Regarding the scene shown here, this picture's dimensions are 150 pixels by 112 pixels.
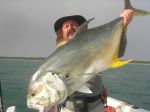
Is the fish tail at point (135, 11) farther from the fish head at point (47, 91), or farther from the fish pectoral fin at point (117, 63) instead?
the fish head at point (47, 91)

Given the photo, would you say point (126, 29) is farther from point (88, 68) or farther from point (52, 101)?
point (52, 101)

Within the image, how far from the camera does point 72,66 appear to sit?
457 centimetres

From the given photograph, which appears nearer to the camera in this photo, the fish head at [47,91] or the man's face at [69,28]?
the fish head at [47,91]

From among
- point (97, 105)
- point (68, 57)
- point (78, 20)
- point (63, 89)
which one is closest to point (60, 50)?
point (68, 57)

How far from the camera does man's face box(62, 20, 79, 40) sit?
6000 millimetres

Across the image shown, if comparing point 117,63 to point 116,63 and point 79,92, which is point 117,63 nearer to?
point 116,63

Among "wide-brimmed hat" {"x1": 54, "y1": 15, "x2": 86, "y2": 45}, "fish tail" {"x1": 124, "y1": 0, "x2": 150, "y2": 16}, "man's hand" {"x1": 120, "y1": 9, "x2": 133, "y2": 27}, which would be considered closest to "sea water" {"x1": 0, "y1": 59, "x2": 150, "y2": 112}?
"wide-brimmed hat" {"x1": 54, "y1": 15, "x2": 86, "y2": 45}

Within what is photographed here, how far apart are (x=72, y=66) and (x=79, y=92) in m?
1.67

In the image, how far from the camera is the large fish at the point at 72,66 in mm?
4516

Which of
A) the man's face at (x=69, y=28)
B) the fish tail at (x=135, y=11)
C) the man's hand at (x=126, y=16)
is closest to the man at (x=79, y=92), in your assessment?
the man's face at (x=69, y=28)

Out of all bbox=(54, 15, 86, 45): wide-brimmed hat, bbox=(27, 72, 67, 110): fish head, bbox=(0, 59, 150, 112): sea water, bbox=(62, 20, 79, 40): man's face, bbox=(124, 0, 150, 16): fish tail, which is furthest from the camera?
bbox=(0, 59, 150, 112): sea water

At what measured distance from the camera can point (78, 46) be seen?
4.73 meters

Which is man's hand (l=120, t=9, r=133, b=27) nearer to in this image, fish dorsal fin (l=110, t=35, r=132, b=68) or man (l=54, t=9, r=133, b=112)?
fish dorsal fin (l=110, t=35, r=132, b=68)

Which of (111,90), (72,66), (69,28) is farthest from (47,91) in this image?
(111,90)
